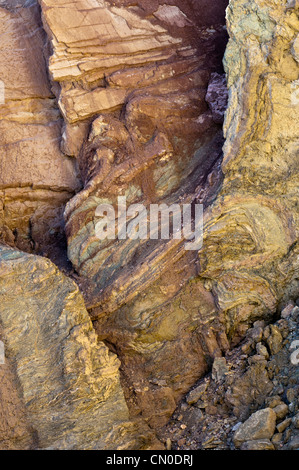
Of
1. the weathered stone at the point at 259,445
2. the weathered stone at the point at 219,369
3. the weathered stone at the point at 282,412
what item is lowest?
the weathered stone at the point at 219,369

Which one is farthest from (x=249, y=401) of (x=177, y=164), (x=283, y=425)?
(x=177, y=164)

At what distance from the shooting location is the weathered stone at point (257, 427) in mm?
5648

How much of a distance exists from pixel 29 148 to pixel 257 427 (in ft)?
15.5

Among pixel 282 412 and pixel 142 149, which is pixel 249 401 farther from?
pixel 142 149

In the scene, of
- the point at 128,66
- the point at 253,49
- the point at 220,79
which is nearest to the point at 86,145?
the point at 128,66

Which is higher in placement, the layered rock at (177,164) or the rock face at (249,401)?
the layered rock at (177,164)

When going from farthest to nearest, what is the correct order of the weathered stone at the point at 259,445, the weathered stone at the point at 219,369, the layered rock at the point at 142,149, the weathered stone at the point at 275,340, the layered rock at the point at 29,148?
1. the layered rock at the point at 29,148
2. the layered rock at the point at 142,149
3. the weathered stone at the point at 219,369
4. the weathered stone at the point at 275,340
5. the weathered stone at the point at 259,445

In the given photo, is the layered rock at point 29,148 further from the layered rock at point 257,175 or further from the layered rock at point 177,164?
the layered rock at point 257,175

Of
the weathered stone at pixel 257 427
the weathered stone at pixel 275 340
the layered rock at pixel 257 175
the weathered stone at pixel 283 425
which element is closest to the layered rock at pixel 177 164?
the layered rock at pixel 257 175

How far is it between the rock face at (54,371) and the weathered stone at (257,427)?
39.1 inches

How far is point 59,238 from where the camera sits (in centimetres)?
832

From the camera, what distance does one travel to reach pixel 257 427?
570 centimetres
